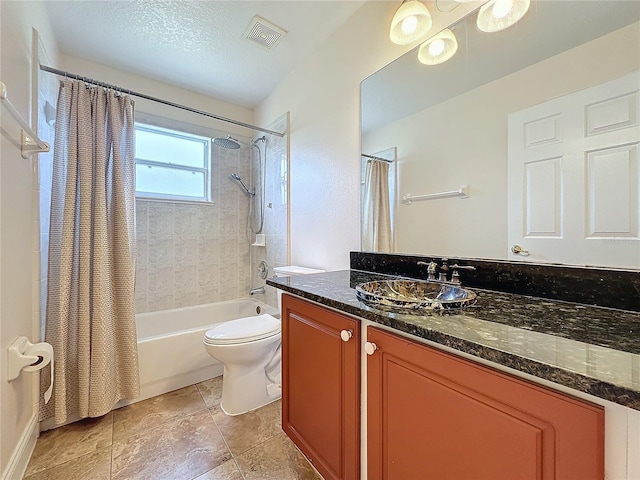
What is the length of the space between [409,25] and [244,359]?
200 cm

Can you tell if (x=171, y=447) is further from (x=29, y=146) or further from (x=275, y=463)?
(x=29, y=146)

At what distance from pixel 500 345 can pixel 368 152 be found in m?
1.26

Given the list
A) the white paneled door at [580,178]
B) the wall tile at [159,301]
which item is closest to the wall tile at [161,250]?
the wall tile at [159,301]

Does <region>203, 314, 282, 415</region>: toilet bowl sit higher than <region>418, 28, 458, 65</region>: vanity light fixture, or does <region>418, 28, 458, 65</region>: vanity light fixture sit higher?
<region>418, 28, 458, 65</region>: vanity light fixture

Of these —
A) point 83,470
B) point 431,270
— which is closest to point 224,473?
point 83,470

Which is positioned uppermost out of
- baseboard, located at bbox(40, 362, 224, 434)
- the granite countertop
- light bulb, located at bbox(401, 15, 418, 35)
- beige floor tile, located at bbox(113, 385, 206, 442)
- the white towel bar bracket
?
light bulb, located at bbox(401, 15, 418, 35)

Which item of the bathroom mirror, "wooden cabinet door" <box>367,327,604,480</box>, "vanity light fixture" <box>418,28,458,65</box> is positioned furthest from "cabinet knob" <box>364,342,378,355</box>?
→ "vanity light fixture" <box>418,28,458,65</box>

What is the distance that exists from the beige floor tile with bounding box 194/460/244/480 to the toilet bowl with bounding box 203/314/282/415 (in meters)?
0.38

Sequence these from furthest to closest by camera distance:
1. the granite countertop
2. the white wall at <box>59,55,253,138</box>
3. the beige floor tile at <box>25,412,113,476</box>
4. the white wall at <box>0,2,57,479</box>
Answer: the white wall at <box>59,55,253,138</box>
the beige floor tile at <box>25,412,113,476</box>
the white wall at <box>0,2,57,479</box>
the granite countertop

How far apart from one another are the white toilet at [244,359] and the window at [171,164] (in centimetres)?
148

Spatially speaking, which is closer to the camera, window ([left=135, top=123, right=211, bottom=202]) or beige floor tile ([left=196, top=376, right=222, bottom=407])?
beige floor tile ([left=196, top=376, right=222, bottom=407])

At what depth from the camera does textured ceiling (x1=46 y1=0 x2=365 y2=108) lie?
1.57 m

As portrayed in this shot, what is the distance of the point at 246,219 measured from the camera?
288cm

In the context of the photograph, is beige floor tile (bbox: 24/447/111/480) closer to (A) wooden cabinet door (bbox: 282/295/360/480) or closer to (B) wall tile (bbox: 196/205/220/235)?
(A) wooden cabinet door (bbox: 282/295/360/480)
